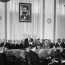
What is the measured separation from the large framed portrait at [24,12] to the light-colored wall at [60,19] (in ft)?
6.31

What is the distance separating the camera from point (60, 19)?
34.7 ft

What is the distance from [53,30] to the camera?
1056 centimetres

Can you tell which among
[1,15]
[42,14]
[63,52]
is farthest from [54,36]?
[63,52]

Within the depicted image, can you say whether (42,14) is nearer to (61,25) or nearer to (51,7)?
(51,7)

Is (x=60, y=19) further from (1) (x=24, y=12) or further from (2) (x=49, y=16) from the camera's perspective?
(1) (x=24, y=12)

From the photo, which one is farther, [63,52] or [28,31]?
[28,31]

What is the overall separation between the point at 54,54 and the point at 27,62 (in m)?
0.77

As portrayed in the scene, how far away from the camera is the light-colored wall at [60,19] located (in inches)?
413

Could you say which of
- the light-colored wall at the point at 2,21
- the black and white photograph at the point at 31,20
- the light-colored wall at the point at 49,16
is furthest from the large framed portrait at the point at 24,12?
the light-colored wall at the point at 49,16

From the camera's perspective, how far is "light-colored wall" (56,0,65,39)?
34.5 feet

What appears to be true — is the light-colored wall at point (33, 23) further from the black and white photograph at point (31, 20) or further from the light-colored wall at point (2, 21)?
the light-colored wall at point (2, 21)

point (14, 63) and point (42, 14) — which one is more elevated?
point (42, 14)

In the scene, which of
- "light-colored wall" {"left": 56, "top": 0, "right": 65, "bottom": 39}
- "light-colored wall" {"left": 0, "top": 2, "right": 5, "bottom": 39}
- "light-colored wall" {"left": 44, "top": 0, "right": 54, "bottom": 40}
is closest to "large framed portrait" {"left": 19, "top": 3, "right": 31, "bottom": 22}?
"light-colored wall" {"left": 0, "top": 2, "right": 5, "bottom": 39}

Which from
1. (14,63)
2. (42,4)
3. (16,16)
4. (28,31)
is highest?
(42,4)
